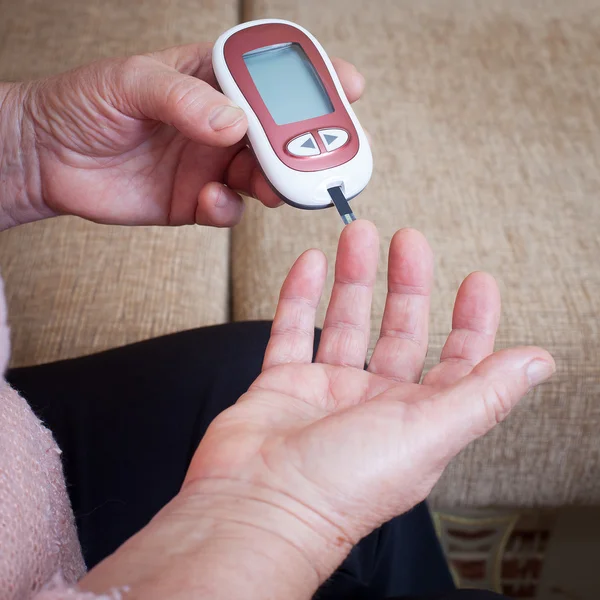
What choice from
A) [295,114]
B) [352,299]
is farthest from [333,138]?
[352,299]

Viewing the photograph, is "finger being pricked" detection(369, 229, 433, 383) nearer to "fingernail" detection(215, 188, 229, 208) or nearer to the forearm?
"fingernail" detection(215, 188, 229, 208)

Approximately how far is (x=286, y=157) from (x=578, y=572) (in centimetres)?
74

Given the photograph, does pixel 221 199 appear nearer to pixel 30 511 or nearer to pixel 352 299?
pixel 352 299

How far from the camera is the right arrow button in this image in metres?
0.62

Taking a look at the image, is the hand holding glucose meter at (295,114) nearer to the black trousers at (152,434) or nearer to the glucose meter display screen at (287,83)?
the glucose meter display screen at (287,83)

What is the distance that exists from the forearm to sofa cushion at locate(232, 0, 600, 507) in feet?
0.91

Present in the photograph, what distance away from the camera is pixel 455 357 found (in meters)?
0.51

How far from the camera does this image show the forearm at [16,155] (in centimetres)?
71

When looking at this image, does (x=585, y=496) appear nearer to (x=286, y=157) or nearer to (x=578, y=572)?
(x=578, y=572)

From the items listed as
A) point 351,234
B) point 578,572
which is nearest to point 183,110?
point 351,234

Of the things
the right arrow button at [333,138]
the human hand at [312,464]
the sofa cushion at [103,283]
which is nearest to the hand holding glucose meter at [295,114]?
the right arrow button at [333,138]

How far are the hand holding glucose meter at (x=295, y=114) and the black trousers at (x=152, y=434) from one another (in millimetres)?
178

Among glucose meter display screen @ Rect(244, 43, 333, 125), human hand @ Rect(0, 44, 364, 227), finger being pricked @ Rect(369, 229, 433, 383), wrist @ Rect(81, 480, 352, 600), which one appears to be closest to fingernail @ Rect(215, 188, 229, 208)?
human hand @ Rect(0, 44, 364, 227)

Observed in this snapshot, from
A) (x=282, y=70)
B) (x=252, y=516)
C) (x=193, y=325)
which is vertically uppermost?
(x=282, y=70)
